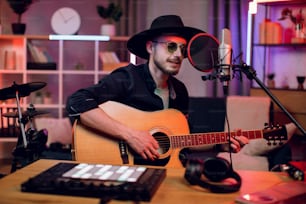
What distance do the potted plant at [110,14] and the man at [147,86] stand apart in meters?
1.77

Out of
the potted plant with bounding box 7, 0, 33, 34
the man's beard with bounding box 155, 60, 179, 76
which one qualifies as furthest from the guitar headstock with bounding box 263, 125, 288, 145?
the potted plant with bounding box 7, 0, 33, 34

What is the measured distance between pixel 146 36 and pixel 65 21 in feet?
6.16

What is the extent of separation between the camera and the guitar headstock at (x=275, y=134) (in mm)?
1419

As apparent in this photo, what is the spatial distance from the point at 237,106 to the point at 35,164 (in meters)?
2.00

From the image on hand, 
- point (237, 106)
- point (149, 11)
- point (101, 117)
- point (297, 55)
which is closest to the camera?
point (101, 117)

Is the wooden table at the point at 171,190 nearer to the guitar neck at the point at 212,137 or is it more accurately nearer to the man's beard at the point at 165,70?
the guitar neck at the point at 212,137

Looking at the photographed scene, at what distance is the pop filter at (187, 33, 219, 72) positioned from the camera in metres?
1.31

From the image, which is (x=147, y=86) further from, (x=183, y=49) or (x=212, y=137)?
(x=212, y=137)

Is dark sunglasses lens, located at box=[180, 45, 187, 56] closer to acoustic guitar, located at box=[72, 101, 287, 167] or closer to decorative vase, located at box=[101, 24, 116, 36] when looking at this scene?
acoustic guitar, located at box=[72, 101, 287, 167]

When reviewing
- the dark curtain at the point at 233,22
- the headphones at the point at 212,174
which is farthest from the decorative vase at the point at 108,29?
the headphones at the point at 212,174

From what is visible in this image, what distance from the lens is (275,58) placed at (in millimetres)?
3391

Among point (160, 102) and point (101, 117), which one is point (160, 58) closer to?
point (160, 102)

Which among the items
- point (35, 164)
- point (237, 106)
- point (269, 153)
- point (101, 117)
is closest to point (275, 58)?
point (237, 106)

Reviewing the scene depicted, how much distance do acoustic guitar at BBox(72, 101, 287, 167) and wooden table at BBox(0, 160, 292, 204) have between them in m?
0.28
